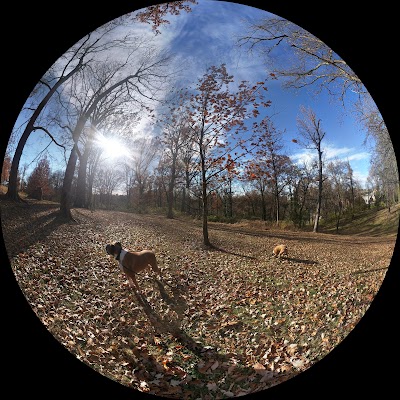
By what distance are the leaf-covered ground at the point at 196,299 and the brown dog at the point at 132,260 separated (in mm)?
70

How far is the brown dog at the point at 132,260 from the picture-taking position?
113 inches

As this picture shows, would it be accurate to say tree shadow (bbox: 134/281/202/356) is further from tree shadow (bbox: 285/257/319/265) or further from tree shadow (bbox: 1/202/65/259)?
tree shadow (bbox: 1/202/65/259)

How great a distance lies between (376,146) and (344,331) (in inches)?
87.2

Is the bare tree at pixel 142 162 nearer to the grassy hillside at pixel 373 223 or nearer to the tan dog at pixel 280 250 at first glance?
the tan dog at pixel 280 250

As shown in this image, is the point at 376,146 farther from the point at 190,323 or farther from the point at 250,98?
the point at 190,323

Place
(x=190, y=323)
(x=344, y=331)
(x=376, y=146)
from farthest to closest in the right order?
1. (x=376, y=146)
2. (x=344, y=331)
3. (x=190, y=323)

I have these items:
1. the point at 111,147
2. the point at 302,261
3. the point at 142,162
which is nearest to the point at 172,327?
the point at 302,261

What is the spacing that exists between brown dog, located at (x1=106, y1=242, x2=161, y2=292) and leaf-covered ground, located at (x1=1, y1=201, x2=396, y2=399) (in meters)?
0.07

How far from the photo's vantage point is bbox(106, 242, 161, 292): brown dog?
288 cm

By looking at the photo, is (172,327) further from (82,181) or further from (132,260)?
(82,181)

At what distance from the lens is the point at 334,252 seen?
3062 mm

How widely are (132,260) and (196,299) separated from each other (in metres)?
0.83

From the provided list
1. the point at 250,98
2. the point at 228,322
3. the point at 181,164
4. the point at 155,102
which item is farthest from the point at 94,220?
the point at 250,98

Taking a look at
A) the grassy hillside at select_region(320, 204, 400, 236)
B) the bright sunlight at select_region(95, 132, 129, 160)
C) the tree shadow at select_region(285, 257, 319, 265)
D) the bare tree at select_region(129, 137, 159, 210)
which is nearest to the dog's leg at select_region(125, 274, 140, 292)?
the bare tree at select_region(129, 137, 159, 210)
